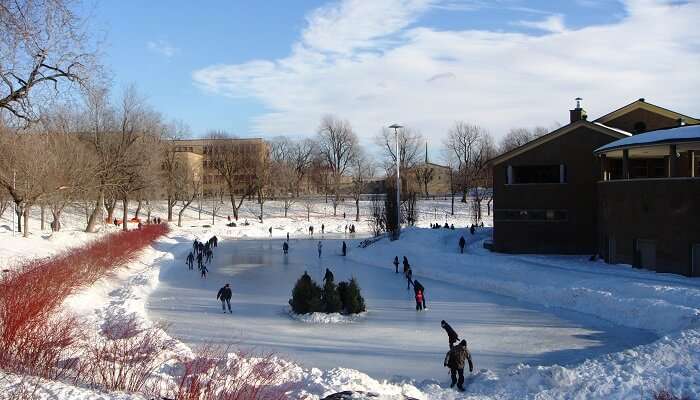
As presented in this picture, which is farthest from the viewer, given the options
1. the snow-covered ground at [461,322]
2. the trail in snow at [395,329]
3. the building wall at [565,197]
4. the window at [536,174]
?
the window at [536,174]

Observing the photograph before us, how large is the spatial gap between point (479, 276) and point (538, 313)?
24.3 feet

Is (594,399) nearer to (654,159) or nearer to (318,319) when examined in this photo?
(318,319)

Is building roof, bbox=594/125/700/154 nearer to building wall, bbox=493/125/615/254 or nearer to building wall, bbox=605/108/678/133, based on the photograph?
building wall, bbox=493/125/615/254

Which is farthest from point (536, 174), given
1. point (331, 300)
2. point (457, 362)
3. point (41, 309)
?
point (41, 309)

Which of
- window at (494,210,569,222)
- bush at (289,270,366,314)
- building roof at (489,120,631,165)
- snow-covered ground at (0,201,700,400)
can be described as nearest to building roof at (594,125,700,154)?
building roof at (489,120,631,165)

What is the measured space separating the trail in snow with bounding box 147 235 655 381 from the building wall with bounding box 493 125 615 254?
8.28 meters

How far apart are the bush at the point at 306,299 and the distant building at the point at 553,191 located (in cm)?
1709

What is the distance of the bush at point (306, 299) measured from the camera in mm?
19734

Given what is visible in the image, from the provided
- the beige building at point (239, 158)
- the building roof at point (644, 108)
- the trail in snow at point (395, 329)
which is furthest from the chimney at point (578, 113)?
the beige building at point (239, 158)

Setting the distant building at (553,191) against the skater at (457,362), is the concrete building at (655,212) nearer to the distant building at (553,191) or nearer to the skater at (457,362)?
the distant building at (553,191)

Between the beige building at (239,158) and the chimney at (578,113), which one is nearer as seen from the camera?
the chimney at (578,113)

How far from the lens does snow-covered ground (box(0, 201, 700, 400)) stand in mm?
11953

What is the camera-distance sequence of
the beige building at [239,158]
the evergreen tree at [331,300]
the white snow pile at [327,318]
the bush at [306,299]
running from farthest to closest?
the beige building at [239,158] → the evergreen tree at [331,300] → the bush at [306,299] → the white snow pile at [327,318]

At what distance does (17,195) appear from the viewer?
34.5 m
